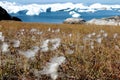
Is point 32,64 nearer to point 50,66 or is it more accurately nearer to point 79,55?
point 79,55

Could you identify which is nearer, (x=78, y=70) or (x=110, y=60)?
(x=78, y=70)

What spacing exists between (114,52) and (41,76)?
10.4 ft

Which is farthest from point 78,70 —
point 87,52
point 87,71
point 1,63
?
point 87,52

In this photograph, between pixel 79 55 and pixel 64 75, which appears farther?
pixel 79 55

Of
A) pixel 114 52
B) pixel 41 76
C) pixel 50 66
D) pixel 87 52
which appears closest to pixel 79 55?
pixel 87 52

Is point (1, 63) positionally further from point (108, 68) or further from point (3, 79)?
point (108, 68)

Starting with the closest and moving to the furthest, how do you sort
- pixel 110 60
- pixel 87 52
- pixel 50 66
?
pixel 50 66, pixel 110 60, pixel 87 52

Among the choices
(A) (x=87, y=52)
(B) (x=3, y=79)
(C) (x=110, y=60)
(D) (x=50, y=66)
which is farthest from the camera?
(A) (x=87, y=52)

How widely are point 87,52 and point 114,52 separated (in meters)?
0.79

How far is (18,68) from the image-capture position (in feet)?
23.1

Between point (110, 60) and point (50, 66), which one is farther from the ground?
point (50, 66)

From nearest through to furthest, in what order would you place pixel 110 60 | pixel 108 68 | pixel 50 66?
1. pixel 50 66
2. pixel 108 68
3. pixel 110 60

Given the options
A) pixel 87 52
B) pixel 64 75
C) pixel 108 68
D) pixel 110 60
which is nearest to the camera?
pixel 64 75

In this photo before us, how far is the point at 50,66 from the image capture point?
5.18m
